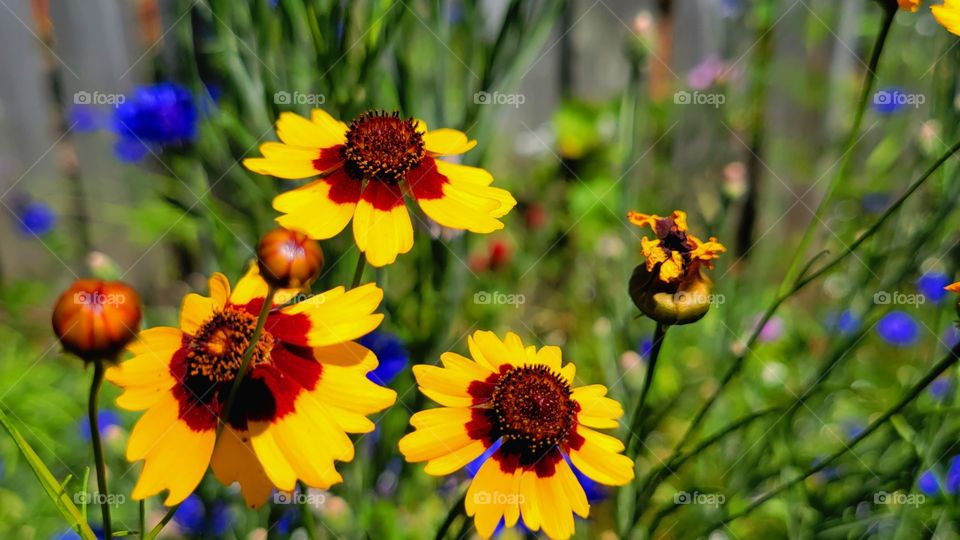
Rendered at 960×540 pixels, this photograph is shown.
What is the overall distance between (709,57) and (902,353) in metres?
0.70

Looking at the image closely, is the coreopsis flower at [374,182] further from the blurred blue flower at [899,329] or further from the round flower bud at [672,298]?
the blurred blue flower at [899,329]

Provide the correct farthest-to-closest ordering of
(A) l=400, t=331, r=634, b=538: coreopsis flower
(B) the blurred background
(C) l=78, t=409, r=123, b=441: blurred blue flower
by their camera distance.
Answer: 1. (C) l=78, t=409, r=123, b=441: blurred blue flower
2. (B) the blurred background
3. (A) l=400, t=331, r=634, b=538: coreopsis flower

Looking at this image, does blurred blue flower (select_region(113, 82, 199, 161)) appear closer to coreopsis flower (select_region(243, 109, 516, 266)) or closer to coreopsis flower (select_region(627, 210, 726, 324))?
coreopsis flower (select_region(243, 109, 516, 266))

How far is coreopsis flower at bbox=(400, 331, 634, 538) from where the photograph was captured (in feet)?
1.57

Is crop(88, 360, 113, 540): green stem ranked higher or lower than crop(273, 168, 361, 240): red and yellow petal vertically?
lower

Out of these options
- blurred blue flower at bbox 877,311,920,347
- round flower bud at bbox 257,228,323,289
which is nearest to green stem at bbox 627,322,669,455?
round flower bud at bbox 257,228,323,289

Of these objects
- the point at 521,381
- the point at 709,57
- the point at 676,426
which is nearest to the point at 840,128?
the point at 709,57

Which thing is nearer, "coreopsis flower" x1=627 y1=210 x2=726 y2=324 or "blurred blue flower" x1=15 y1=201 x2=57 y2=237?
"coreopsis flower" x1=627 y1=210 x2=726 y2=324

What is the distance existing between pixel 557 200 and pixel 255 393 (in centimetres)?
129

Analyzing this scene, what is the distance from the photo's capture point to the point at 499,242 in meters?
1.52

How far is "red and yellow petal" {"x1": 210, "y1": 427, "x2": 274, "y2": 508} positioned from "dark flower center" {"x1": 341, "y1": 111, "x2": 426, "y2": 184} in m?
0.19

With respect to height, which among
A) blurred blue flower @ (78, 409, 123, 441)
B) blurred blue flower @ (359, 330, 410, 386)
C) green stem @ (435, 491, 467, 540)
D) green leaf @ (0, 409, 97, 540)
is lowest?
blurred blue flower @ (78, 409, 123, 441)

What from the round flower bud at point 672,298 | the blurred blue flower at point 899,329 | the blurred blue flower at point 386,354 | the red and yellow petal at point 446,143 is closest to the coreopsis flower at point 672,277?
the round flower bud at point 672,298

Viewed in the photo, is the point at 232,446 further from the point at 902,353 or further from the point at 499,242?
the point at 902,353
